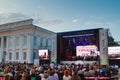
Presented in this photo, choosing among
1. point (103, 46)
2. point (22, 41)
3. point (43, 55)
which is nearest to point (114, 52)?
point (103, 46)

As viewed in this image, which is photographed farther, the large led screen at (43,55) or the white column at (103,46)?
the large led screen at (43,55)

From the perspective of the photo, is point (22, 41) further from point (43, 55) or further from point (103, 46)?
point (103, 46)

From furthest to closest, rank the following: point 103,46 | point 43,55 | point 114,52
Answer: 1. point 43,55
2. point 114,52
3. point 103,46

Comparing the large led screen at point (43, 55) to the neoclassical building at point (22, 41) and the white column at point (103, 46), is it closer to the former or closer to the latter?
the neoclassical building at point (22, 41)

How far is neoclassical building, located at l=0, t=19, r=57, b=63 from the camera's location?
41125 mm

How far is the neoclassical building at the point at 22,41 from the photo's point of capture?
1619 inches

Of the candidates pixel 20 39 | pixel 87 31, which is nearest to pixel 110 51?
pixel 87 31

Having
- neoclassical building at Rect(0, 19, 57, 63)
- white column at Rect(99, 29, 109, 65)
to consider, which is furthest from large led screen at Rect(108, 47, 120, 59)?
neoclassical building at Rect(0, 19, 57, 63)

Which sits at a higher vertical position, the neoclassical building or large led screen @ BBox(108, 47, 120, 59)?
the neoclassical building

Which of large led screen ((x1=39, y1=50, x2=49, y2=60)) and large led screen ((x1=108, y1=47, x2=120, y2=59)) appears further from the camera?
large led screen ((x1=39, y1=50, x2=49, y2=60))

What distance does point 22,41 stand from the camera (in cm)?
4272

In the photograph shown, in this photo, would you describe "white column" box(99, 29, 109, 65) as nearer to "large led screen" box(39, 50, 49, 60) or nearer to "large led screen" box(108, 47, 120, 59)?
"large led screen" box(108, 47, 120, 59)

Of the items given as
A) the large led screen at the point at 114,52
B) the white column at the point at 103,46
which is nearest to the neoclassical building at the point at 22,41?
the white column at the point at 103,46

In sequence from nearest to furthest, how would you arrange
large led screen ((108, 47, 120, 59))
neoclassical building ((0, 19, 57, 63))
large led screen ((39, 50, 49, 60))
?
large led screen ((108, 47, 120, 59)), large led screen ((39, 50, 49, 60)), neoclassical building ((0, 19, 57, 63))
